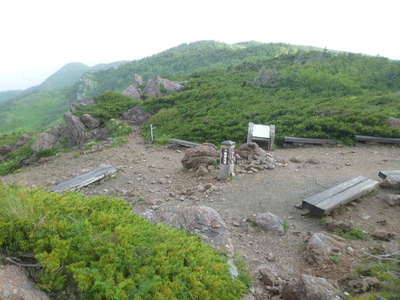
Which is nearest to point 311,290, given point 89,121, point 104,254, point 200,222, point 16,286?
point 200,222

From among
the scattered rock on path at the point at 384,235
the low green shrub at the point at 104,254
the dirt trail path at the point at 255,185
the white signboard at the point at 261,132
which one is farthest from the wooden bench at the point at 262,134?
the low green shrub at the point at 104,254

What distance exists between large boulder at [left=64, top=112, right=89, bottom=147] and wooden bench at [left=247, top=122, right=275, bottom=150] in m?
9.41

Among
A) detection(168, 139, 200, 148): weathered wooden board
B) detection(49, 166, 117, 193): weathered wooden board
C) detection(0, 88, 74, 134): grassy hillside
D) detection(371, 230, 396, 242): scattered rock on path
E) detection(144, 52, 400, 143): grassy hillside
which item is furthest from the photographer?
detection(0, 88, 74, 134): grassy hillside

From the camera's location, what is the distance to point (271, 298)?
124 inches

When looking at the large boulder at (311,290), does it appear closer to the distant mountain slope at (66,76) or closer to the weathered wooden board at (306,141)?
the weathered wooden board at (306,141)

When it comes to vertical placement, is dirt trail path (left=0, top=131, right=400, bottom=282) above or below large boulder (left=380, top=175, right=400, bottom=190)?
below

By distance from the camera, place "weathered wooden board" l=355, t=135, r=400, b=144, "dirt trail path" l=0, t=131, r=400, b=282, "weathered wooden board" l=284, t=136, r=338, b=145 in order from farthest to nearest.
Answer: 1. "weathered wooden board" l=284, t=136, r=338, b=145
2. "weathered wooden board" l=355, t=135, r=400, b=144
3. "dirt trail path" l=0, t=131, r=400, b=282

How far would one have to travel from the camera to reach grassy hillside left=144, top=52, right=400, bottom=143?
10430mm

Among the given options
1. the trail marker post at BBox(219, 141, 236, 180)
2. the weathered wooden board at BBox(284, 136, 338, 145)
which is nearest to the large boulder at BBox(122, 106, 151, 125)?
the weathered wooden board at BBox(284, 136, 338, 145)

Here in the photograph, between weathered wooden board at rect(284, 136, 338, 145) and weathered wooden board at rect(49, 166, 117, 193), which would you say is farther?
weathered wooden board at rect(284, 136, 338, 145)

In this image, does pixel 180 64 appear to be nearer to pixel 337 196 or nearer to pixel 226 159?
pixel 226 159

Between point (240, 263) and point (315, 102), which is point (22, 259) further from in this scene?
point (315, 102)

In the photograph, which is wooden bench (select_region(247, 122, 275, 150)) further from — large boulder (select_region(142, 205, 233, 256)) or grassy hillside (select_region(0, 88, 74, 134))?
grassy hillside (select_region(0, 88, 74, 134))

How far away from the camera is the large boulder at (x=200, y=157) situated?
777 cm
